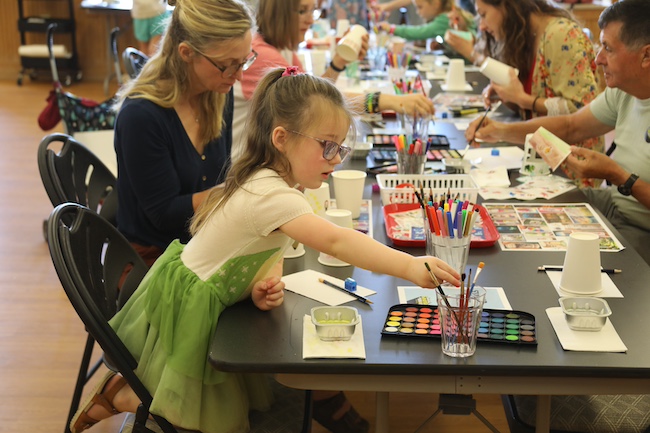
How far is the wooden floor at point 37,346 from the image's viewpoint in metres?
2.54

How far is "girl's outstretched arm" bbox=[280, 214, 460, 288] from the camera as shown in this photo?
58.4 inches

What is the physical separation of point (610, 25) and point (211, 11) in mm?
1272

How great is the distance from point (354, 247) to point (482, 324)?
290 millimetres

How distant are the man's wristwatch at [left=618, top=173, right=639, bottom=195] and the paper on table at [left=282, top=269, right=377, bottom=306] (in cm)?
110

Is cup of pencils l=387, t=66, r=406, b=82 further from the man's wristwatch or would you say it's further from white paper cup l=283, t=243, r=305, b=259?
white paper cup l=283, t=243, r=305, b=259

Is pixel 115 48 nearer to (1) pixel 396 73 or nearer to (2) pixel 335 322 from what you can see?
(1) pixel 396 73

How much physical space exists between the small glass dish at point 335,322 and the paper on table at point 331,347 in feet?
0.04

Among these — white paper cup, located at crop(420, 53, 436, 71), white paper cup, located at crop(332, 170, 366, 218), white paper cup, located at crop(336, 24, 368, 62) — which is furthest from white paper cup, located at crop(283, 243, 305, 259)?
white paper cup, located at crop(420, 53, 436, 71)

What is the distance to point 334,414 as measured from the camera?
2350 mm

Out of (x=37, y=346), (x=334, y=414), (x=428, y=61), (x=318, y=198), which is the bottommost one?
(x=37, y=346)

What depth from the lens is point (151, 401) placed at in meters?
1.62

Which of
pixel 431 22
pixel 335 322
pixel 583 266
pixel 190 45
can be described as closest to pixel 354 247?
pixel 335 322

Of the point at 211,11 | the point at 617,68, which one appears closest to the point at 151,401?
the point at 211,11

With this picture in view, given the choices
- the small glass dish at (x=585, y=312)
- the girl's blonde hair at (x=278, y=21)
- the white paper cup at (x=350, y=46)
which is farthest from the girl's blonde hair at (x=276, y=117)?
the white paper cup at (x=350, y=46)
